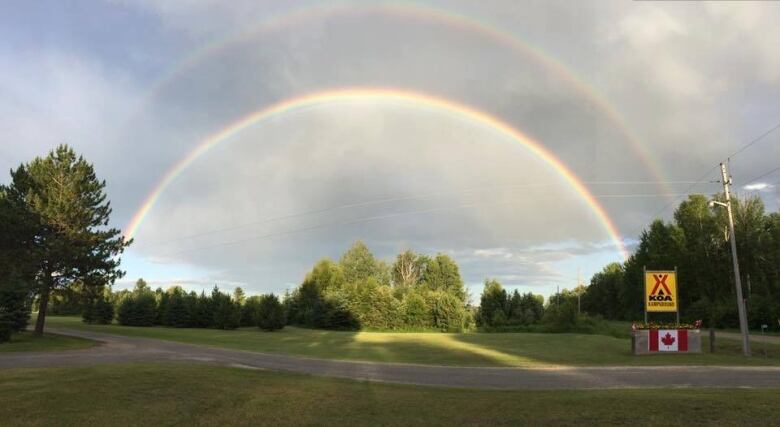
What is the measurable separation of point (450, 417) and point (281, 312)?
51.6 metres

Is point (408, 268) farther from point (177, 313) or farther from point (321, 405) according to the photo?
point (321, 405)

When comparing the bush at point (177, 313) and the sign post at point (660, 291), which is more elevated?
the sign post at point (660, 291)

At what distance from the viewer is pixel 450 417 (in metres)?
9.12

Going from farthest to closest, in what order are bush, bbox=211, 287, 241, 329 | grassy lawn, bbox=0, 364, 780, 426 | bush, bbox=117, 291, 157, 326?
bush, bbox=117, 291, 157, 326
bush, bbox=211, 287, 241, 329
grassy lawn, bbox=0, 364, 780, 426

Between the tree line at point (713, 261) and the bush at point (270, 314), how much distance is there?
4358 centimetres

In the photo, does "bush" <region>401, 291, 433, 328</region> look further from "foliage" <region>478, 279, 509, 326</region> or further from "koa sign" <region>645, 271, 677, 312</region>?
"koa sign" <region>645, 271, 677, 312</region>

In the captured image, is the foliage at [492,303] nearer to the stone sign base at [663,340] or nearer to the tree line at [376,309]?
the tree line at [376,309]

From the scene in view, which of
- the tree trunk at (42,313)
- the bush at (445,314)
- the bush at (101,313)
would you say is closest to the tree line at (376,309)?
the bush at (445,314)

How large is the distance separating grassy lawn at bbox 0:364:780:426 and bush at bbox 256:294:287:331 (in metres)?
45.8

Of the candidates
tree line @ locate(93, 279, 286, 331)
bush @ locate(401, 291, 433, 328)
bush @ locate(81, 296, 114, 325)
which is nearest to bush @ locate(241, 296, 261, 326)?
tree line @ locate(93, 279, 286, 331)

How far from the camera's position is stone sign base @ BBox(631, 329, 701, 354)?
26.0m

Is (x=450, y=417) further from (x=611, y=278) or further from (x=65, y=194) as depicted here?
(x=611, y=278)

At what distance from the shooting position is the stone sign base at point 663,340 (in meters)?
26.0

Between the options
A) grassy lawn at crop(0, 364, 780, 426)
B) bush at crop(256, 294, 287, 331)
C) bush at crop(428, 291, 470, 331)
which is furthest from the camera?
bush at crop(428, 291, 470, 331)
